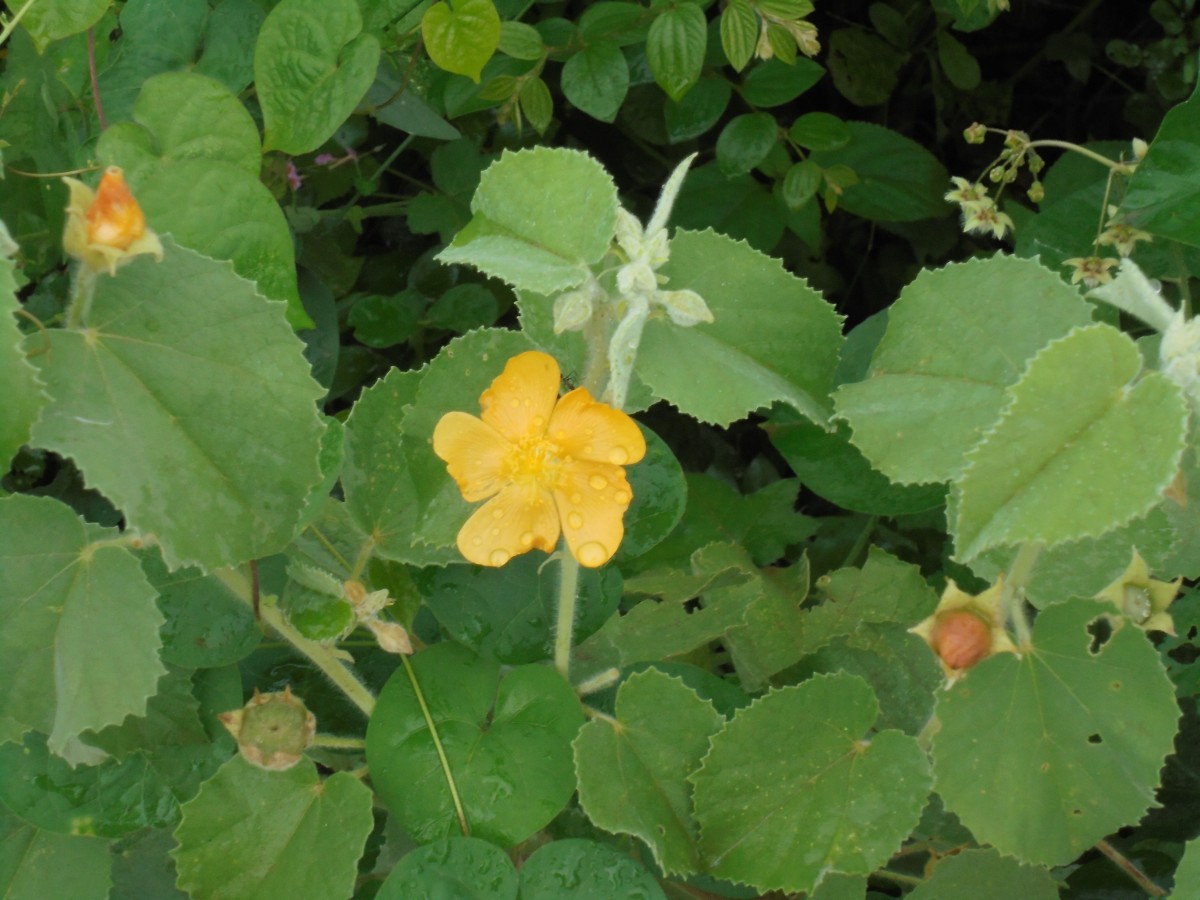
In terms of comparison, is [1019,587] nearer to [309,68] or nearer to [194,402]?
[194,402]

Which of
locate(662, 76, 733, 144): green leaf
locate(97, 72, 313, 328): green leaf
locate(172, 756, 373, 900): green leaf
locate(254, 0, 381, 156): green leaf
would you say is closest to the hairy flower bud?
locate(172, 756, 373, 900): green leaf

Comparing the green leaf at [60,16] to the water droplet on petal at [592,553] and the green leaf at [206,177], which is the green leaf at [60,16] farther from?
the water droplet on petal at [592,553]

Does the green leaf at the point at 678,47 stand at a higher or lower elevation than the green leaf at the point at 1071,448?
higher

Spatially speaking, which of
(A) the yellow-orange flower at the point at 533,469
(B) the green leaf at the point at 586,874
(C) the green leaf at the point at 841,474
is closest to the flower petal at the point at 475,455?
(A) the yellow-orange flower at the point at 533,469

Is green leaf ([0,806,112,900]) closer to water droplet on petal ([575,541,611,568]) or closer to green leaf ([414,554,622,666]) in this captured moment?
green leaf ([414,554,622,666])

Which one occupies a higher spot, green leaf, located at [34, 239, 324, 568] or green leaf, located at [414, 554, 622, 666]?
green leaf, located at [34, 239, 324, 568]

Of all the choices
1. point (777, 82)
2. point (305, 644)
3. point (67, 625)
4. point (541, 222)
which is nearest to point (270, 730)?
point (305, 644)

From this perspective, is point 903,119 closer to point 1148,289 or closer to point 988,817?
point 1148,289
